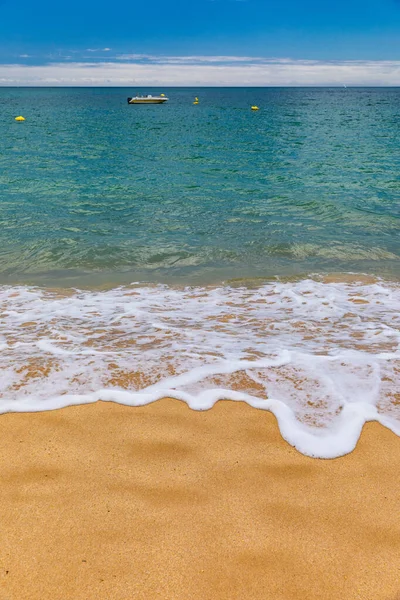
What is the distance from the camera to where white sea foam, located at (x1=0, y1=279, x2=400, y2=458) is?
4.30 m

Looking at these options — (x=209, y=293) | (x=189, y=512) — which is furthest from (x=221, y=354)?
(x=209, y=293)

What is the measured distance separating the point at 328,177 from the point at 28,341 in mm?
18957

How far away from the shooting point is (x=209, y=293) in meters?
8.54

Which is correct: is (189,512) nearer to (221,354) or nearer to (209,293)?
(221,354)

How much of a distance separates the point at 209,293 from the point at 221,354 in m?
3.20

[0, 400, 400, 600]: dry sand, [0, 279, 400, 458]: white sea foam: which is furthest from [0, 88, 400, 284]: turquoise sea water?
[0, 400, 400, 600]: dry sand

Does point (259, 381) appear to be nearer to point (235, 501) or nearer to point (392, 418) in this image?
point (392, 418)

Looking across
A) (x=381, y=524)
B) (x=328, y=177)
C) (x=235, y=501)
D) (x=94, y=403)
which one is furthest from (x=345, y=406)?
(x=328, y=177)

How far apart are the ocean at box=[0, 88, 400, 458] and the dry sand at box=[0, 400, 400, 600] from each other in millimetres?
361

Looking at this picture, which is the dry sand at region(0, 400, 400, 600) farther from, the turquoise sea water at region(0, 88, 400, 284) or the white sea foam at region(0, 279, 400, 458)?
the turquoise sea water at region(0, 88, 400, 284)

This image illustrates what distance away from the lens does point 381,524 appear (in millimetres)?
2918

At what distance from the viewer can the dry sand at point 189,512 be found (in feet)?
8.27

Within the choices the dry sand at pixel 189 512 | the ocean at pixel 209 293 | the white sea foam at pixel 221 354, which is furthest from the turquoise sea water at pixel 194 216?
the dry sand at pixel 189 512

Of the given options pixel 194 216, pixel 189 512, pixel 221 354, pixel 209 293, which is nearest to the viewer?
pixel 189 512
